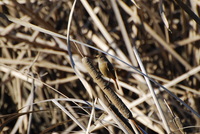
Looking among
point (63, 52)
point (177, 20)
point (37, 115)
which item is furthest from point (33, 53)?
point (177, 20)

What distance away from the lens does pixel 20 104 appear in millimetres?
868

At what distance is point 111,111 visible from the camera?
1.17ft

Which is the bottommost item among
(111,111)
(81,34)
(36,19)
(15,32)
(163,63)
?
(163,63)

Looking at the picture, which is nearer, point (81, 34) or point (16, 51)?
point (81, 34)

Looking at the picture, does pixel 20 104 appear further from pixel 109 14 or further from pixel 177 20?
pixel 177 20

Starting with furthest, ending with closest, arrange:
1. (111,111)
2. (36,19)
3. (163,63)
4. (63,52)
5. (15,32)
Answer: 1. (163,63)
2. (15,32)
3. (63,52)
4. (36,19)
5. (111,111)

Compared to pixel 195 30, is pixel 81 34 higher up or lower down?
higher up

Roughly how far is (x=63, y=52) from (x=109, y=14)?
1.49 feet

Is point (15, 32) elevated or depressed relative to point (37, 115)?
elevated

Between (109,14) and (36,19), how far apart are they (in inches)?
21.3

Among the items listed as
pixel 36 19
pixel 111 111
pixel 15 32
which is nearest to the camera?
pixel 111 111

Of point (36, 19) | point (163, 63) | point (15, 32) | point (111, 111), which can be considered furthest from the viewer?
point (163, 63)

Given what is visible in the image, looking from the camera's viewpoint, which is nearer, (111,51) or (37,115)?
(111,51)

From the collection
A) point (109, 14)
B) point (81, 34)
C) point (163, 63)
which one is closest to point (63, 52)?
point (81, 34)
